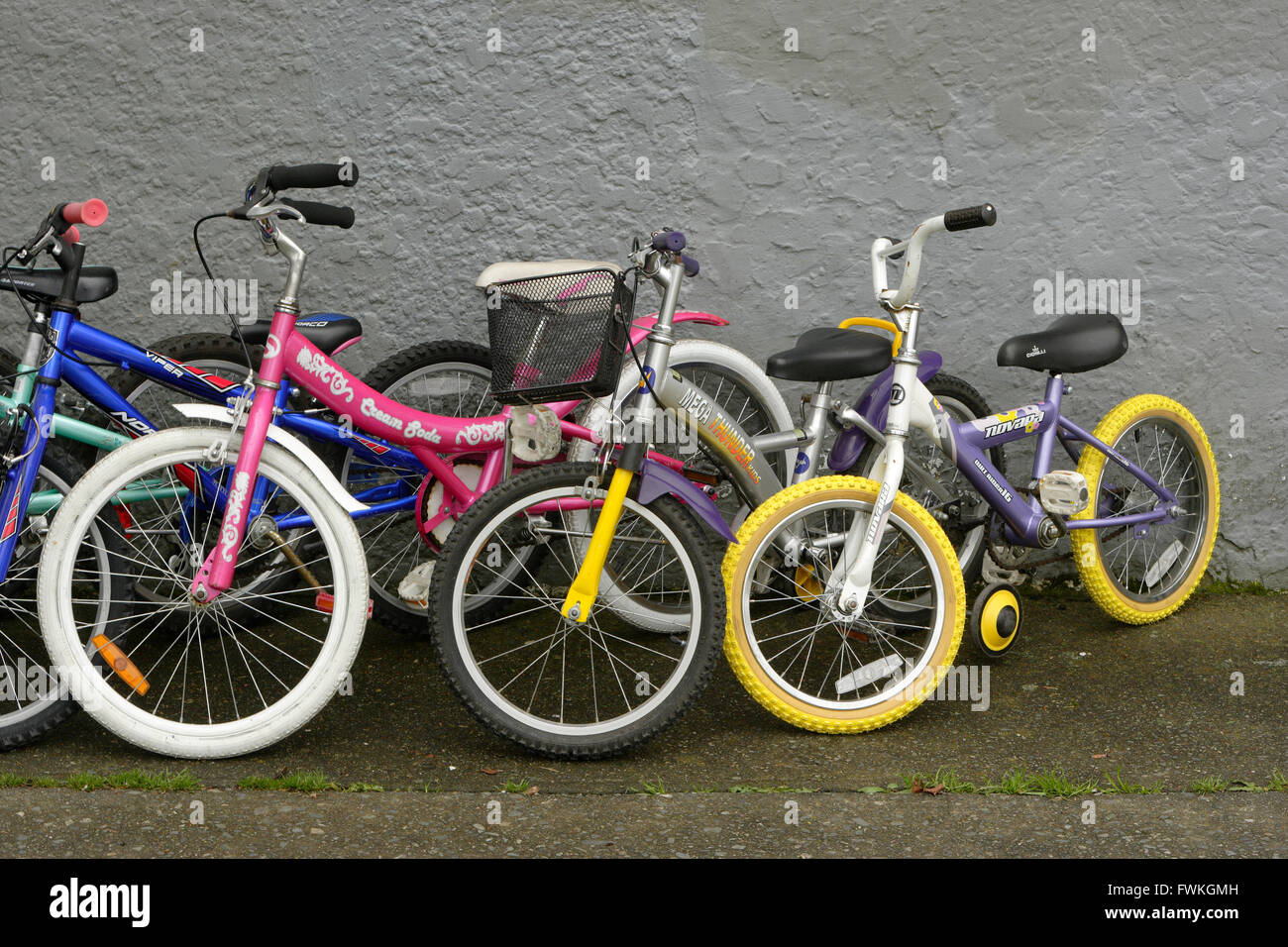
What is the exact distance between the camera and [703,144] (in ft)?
16.1

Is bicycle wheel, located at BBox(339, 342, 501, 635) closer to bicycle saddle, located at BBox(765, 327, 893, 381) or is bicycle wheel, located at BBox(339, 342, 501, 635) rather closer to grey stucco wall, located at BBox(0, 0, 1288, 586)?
grey stucco wall, located at BBox(0, 0, 1288, 586)

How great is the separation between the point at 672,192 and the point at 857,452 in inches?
51.0

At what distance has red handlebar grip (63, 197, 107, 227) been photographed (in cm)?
361

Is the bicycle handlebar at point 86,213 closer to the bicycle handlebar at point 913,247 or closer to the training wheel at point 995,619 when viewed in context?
the bicycle handlebar at point 913,247

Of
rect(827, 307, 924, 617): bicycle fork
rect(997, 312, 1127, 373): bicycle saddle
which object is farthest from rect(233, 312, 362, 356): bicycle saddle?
rect(997, 312, 1127, 373): bicycle saddle

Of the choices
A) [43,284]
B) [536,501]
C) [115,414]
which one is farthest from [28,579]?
[536,501]

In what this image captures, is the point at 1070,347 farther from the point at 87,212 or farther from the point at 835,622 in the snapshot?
the point at 87,212

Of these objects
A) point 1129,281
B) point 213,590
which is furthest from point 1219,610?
point 213,590

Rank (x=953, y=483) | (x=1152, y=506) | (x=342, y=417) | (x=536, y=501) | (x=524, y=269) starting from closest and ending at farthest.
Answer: (x=536, y=501), (x=524, y=269), (x=342, y=417), (x=1152, y=506), (x=953, y=483)

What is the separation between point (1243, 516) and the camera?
520cm

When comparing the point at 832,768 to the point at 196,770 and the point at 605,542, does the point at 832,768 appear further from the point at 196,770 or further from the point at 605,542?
the point at 196,770

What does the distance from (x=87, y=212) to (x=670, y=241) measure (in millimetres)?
1611

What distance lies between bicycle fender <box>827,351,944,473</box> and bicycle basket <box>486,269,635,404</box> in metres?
1.03

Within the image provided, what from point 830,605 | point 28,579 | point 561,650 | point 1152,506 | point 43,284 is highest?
point 43,284
